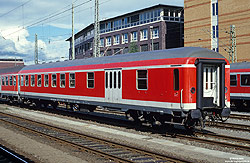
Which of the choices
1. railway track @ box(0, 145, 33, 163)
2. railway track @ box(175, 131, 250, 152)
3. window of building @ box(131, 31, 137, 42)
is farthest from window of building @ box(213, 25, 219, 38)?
railway track @ box(0, 145, 33, 163)

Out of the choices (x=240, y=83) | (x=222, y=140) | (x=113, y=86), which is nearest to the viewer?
(x=222, y=140)

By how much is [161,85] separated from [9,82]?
21.5m

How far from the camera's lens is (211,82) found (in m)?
13.3

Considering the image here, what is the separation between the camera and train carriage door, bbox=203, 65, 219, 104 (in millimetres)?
A: 13133

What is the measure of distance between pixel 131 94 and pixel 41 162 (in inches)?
267

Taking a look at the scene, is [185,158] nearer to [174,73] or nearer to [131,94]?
[174,73]

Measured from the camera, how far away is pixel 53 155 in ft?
32.9

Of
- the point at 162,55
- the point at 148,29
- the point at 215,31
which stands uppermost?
the point at 148,29

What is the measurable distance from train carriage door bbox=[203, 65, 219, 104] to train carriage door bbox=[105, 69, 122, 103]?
14.6ft

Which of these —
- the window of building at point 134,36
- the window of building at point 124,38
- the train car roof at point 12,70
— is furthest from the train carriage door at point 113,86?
the window of building at point 124,38

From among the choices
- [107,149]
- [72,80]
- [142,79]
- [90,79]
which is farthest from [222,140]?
[72,80]

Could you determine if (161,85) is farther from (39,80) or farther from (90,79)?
(39,80)

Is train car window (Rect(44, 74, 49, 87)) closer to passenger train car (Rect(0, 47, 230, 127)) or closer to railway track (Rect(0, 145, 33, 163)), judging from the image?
passenger train car (Rect(0, 47, 230, 127))

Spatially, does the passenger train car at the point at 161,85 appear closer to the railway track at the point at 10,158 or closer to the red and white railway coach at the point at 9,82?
the railway track at the point at 10,158
